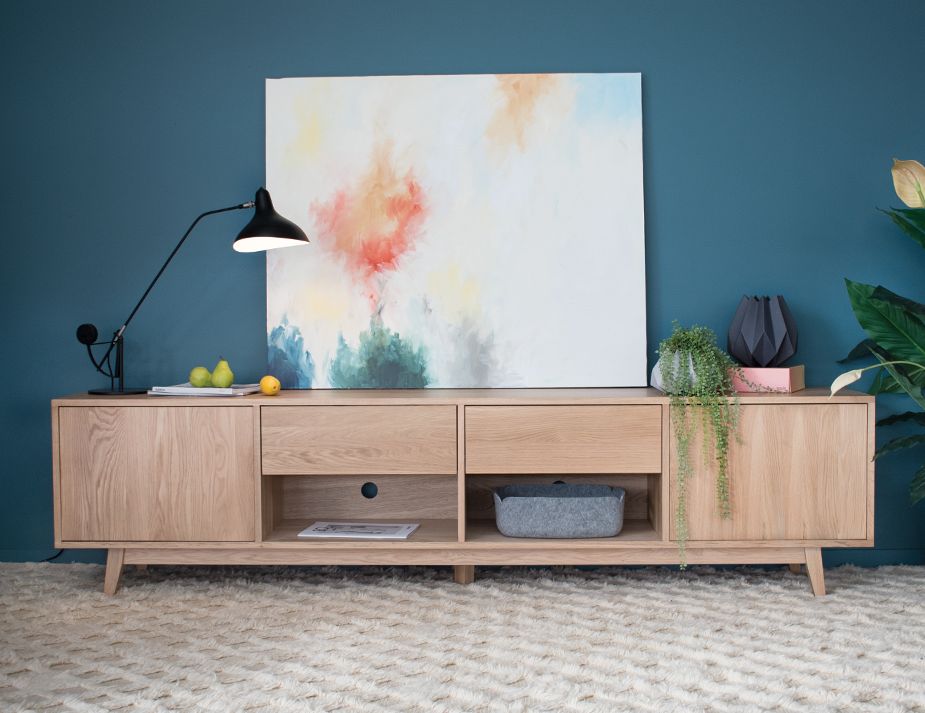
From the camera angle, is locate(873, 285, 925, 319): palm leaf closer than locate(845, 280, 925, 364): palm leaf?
No

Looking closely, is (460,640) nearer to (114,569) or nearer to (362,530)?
(362,530)

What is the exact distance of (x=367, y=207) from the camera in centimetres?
284

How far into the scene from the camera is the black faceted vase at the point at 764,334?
8.45 ft

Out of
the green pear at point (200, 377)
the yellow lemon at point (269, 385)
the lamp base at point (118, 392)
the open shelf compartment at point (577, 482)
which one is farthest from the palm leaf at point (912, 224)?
the lamp base at point (118, 392)

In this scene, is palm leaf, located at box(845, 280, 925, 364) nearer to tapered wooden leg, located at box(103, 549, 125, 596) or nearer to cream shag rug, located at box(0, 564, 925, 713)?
cream shag rug, located at box(0, 564, 925, 713)

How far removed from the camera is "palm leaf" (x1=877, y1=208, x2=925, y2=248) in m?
2.60

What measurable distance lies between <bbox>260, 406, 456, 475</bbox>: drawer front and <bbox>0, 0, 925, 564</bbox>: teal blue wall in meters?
0.50

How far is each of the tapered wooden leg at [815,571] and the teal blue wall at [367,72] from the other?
54 centimetres

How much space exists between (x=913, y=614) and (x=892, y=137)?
167 centimetres

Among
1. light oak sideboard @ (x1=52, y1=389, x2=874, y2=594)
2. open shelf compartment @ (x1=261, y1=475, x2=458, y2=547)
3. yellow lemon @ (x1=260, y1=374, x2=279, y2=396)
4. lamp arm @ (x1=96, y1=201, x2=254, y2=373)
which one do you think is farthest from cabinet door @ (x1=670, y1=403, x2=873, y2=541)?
lamp arm @ (x1=96, y1=201, x2=254, y2=373)

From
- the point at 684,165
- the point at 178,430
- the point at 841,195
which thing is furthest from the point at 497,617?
the point at 841,195

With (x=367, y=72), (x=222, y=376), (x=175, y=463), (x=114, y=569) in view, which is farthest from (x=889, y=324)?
(x=114, y=569)

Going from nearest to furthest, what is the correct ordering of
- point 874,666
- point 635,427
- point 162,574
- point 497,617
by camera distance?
point 874,666, point 497,617, point 635,427, point 162,574

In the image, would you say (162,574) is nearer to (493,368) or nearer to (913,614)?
(493,368)
